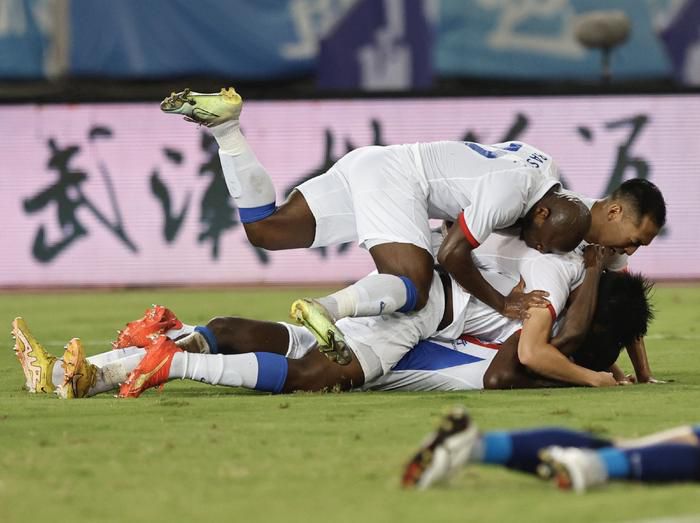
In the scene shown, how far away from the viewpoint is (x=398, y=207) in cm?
732

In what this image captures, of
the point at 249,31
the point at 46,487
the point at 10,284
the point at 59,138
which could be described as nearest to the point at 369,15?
the point at 249,31

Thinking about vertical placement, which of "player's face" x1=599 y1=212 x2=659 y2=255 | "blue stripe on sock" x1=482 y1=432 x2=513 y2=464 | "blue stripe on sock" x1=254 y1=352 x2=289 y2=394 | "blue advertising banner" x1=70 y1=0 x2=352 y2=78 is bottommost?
"blue stripe on sock" x1=254 y1=352 x2=289 y2=394

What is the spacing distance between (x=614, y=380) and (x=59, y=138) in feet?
30.9

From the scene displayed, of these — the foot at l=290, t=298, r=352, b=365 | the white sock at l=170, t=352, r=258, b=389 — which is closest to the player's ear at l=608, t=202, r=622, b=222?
the foot at l=290, t=298, r=352, b=365

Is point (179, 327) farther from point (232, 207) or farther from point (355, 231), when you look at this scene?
point (232, 207)

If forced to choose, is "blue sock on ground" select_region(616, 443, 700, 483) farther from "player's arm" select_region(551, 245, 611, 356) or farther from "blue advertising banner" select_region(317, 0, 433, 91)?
"blue advertising banner" select_region(317, 0, 433, 91)

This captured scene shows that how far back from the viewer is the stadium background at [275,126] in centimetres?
1363

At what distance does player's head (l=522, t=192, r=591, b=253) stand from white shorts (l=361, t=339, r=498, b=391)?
622 millimetres

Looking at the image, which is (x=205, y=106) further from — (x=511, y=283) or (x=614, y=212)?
(x=614, y=212)

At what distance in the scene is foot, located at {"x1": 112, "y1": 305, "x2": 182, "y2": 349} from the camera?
7199 mm

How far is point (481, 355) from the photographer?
721 centimetres

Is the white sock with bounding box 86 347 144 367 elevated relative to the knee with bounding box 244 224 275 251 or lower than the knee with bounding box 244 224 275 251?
lower

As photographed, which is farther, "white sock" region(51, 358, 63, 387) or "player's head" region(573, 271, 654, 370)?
"white sock" region(51, 358, 63, 387)

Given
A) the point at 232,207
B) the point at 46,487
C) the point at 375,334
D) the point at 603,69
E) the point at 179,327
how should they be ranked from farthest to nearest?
the point at 603,69 → the point at 232,207 → the point at 179,327 → the point at 375,334 → the point at 46,487
